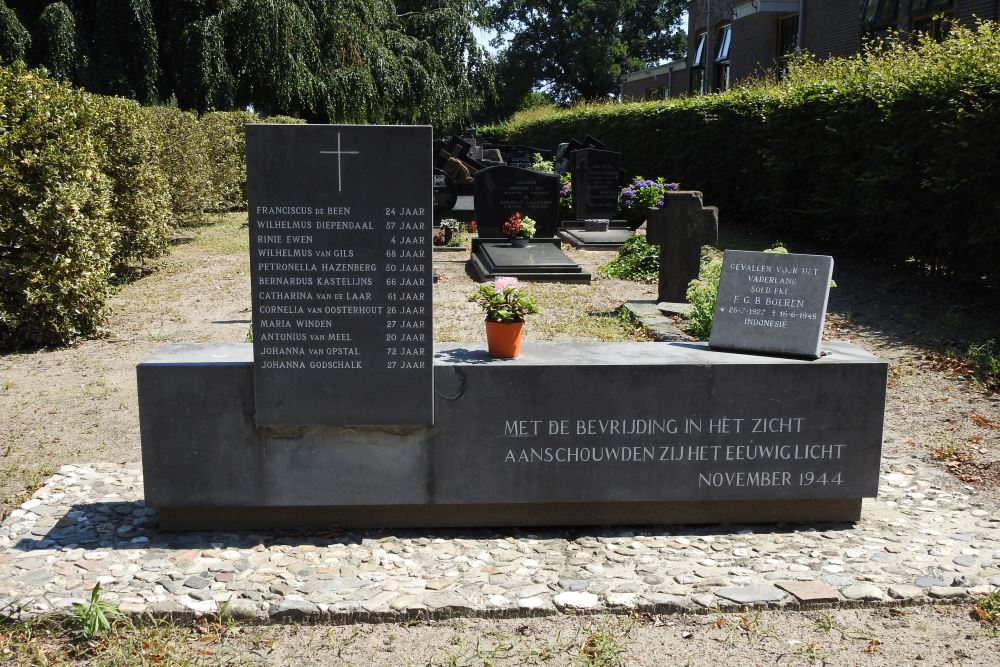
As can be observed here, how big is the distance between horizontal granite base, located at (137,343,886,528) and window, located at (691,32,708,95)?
30922 millimetres

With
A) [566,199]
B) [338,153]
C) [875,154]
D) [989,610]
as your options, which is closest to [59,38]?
[566,199]

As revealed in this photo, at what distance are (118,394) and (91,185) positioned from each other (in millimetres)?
2919

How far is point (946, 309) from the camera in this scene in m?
9.59

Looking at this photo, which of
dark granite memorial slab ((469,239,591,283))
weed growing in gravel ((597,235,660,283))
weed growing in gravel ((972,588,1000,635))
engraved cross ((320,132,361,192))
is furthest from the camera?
weed growing in gravel ((597,235,660,283))

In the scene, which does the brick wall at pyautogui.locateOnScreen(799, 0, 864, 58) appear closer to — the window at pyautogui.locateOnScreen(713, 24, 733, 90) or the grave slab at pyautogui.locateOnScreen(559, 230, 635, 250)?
the window at pyautogui.locateOnScreen(713, 24, 733, 90)

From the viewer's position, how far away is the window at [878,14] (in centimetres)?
2056

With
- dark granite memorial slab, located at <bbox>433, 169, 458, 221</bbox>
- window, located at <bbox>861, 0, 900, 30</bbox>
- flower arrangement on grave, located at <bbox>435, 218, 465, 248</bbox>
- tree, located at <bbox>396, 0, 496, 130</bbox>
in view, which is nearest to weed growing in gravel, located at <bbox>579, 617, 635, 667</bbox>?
flower arrangement on grave, located at <bbox>435, 218, 465, 248</bbox>

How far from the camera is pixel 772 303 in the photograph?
470cm

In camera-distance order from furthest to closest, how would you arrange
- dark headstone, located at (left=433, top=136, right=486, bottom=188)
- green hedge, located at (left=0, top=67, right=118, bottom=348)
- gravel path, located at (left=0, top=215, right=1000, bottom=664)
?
dark headstone, located at (left=433, top=136, right=486, bottom=188) < green hedge, located at (left=0, top=67, right=118, bottom=348) < gravel path, located at (left=0, top=215, right=1000, bottom=664)

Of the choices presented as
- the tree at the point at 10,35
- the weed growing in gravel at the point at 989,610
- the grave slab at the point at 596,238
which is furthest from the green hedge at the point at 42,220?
the tree at the point at 10,35

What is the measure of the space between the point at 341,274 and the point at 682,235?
6202 millimetres

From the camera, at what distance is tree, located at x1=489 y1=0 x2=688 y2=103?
63.6m

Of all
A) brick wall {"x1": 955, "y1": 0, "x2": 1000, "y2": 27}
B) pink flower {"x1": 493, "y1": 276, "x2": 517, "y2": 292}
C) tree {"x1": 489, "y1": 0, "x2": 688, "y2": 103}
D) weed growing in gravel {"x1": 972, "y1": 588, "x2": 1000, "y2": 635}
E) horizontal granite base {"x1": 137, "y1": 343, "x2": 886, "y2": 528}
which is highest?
tree {"x1": 489, "y1": 0, "x2": 688, "y2": 103}

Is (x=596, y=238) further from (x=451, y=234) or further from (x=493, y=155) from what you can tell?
(x=493, y=155)
